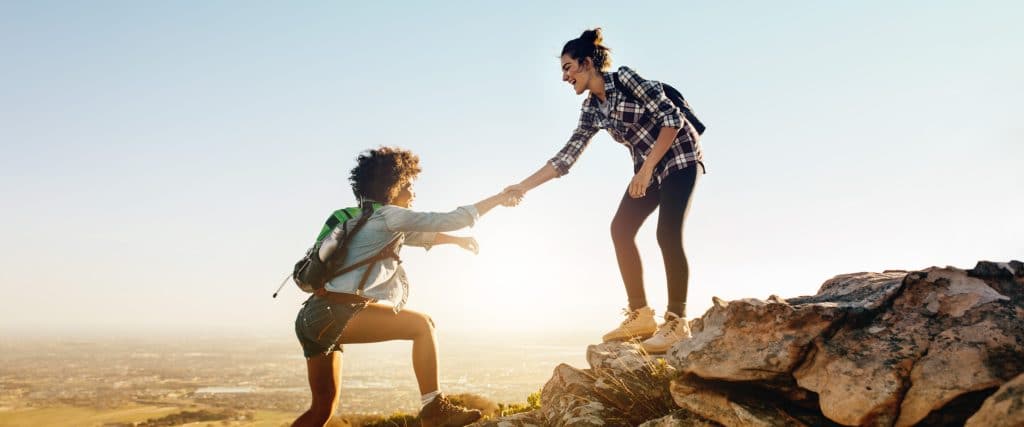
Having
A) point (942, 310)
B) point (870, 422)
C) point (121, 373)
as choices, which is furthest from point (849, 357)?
point (121, 373)

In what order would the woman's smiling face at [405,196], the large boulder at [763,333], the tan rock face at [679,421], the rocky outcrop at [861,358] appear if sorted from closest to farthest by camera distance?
1. the rocky outcrop at [861,358]
2. the large boulder at [763,333]
3. the tan rock face at [679,421]
4. the woman's smiling face at [405,196]

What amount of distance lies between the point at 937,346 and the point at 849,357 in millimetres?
484

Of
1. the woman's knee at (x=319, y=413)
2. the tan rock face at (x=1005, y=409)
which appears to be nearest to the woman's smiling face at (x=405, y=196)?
the woman's knee at (x=319, y=413)

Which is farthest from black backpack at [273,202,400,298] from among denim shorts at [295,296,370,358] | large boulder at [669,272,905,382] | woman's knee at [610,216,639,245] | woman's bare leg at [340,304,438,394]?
large boulder at [669,272,905,382]

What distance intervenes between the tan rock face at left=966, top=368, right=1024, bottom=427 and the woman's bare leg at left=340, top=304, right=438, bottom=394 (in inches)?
152

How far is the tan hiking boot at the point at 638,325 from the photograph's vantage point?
6195mm

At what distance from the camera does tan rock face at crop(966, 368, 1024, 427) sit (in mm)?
2504

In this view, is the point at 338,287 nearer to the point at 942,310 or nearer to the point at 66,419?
the point at 942,310

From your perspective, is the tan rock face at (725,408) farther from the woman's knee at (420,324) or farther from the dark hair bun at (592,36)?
the dark hair bun at (592,36)

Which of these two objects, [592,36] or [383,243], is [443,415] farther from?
[592,36]

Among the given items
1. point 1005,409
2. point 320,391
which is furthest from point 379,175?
point 1005,409

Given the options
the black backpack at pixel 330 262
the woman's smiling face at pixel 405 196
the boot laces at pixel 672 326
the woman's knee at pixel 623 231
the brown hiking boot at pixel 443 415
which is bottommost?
the brown hiking boot at pixel 443 415

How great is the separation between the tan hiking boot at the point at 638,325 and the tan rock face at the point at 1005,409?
3.58 meters

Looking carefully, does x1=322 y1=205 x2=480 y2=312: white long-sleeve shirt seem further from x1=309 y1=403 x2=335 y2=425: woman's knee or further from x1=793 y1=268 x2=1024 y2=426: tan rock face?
x1=793 y1=268 x2=1024 y2=426: tan rock face
